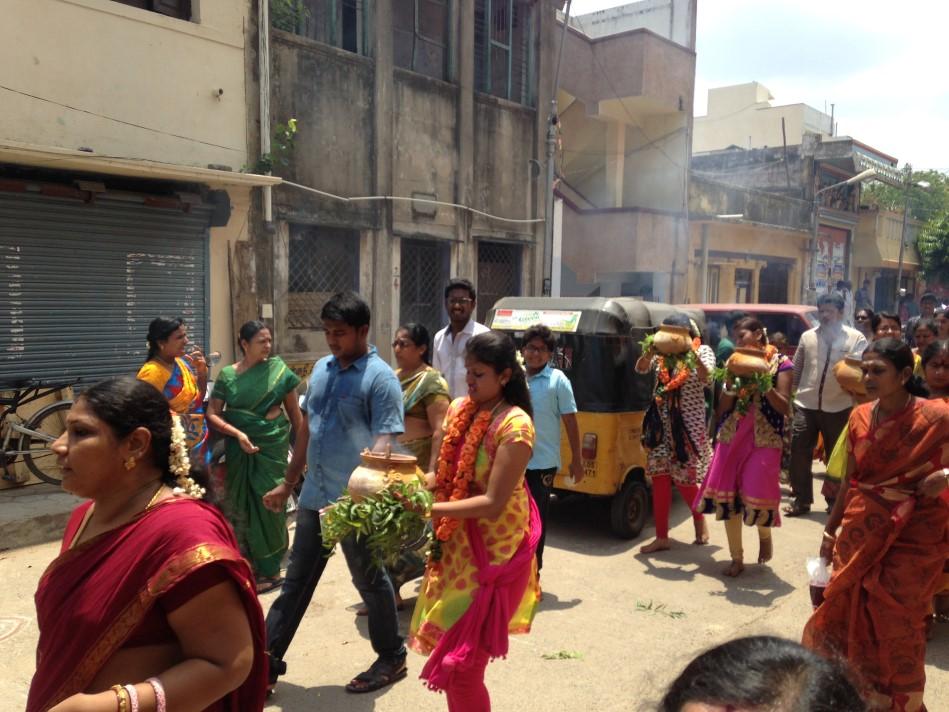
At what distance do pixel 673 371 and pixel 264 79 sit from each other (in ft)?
20.3

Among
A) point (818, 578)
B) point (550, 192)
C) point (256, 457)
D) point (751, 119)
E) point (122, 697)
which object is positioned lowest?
point (818, 578)

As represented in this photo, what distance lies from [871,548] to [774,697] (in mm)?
2626

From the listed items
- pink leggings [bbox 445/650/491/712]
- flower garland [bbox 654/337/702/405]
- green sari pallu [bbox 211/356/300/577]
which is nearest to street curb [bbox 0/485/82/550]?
green sari pallu [bbox 211/356/300/577]

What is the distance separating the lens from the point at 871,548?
3439 mm

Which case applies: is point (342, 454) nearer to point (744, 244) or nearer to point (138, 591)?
point (138, 591)

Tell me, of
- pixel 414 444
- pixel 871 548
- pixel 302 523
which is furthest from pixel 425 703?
pixel 871 548

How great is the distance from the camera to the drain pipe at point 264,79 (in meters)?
9.44

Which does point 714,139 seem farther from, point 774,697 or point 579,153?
point 774,697

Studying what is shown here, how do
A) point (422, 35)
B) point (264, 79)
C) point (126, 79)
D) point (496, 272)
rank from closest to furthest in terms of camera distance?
1. point (126, 79)
2. point (264, 79)
3. point (422, 35)
4. point (496, 272)

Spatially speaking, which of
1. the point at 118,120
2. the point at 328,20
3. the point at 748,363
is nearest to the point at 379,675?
the point at 748,363

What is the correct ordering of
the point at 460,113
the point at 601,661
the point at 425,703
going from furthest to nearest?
the point at 460,113 < the point at 601,661 < the point at 425,703

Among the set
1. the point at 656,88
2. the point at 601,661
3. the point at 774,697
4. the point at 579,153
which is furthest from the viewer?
the point at 579,153

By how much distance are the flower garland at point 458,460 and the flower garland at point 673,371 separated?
304 centimetres

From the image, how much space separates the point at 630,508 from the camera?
6562mm
